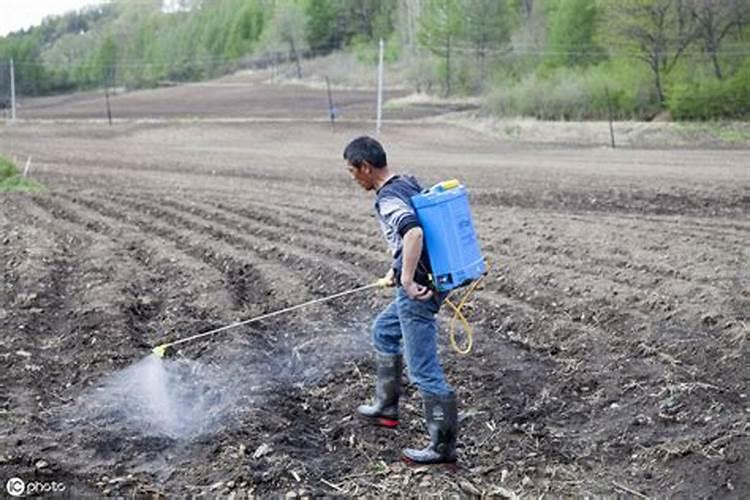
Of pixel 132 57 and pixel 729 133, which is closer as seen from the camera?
pixel 729 133

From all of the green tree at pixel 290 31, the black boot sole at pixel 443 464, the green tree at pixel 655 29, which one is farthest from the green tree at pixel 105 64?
the black boot sole at pixel 443 464

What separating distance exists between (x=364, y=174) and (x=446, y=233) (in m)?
0.57

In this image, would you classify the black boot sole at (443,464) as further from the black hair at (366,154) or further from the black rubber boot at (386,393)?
the black hair at (366,154)

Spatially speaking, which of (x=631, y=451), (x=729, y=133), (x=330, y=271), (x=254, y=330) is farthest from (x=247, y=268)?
(x=729, y=133)

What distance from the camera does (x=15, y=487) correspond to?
525 cm

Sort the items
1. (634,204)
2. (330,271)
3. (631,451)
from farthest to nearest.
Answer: (634,204), (330,271), (631,451)

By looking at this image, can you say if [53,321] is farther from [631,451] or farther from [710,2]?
[710,2]

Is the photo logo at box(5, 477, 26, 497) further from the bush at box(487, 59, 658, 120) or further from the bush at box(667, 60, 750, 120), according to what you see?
the bush at box(487, 59, 658, 120)

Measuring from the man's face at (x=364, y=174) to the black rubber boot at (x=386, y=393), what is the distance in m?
1.12

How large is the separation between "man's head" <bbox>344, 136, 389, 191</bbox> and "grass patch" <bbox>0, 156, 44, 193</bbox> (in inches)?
464

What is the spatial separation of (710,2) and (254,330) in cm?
4102

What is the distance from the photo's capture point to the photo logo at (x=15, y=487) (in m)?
5.21

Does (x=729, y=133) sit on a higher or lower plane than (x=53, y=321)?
lower

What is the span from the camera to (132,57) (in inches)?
3984
